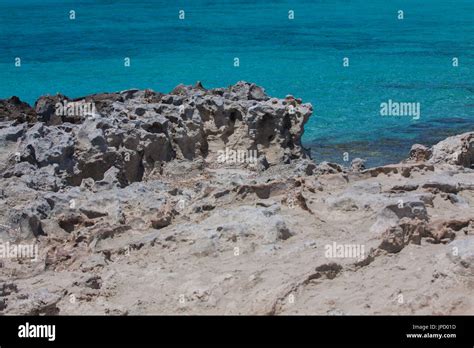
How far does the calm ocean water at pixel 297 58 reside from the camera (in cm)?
2225

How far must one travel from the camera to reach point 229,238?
23.6 feet

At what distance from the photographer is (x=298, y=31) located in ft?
125

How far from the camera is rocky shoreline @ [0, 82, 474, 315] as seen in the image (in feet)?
20.4

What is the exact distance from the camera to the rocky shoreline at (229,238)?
6227 mm

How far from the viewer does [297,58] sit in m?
31.8

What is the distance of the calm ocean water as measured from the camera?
73.0 feet

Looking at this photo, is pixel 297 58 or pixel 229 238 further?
pixel 297 58

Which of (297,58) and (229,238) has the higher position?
(297,58)

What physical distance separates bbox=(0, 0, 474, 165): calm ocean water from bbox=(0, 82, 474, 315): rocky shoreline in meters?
8.66

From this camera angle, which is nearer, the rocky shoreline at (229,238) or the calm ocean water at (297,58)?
the rocky shoreline at (229,238)

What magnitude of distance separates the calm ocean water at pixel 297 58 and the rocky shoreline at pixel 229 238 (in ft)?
28.4

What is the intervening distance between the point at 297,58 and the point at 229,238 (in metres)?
25.3

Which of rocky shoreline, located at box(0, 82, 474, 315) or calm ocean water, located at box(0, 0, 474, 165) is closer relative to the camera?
rocky shoreline, located at box(0, 82, 474, 315)
